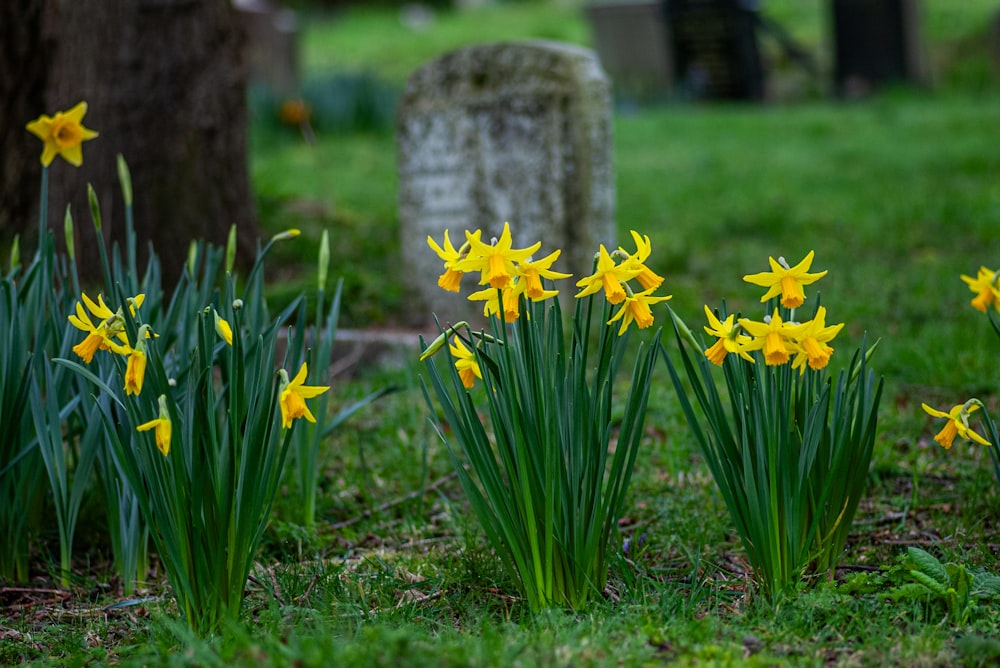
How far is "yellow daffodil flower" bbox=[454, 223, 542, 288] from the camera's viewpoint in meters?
1.82

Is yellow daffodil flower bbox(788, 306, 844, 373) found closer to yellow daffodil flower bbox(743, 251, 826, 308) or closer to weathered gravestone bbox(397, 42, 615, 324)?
yellow daffodil flower bbox(743, 251, 826, 308)

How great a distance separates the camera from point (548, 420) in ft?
6.37

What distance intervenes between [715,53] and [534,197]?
8.78 meters

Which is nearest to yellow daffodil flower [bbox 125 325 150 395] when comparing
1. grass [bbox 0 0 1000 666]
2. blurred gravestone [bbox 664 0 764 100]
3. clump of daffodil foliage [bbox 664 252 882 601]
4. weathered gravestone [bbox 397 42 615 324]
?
grass [bbox 0 0 1000 666]

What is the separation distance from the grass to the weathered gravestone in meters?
0.38

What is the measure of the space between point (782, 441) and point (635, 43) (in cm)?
1211

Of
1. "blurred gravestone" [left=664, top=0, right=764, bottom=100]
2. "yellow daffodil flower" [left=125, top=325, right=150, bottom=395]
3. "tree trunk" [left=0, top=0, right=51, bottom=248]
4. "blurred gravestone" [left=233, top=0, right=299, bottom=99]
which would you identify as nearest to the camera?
"yellow daffodil flower" [left=125, top=325, right=150, bottom=395]

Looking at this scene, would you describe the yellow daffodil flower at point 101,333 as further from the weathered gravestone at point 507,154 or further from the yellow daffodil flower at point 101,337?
the weathered gravestone at point 507,154

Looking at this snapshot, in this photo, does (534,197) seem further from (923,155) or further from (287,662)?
(923,155)

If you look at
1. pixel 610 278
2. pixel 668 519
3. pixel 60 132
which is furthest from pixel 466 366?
pixel 60 132

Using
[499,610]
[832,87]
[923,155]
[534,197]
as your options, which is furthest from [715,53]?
[499,610]

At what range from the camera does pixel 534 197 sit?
14.9ft

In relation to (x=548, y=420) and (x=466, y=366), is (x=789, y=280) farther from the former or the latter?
(x=466, y=366)

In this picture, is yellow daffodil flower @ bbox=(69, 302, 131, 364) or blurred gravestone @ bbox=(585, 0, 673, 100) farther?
blurred gravestone @ bbox=(585, 0, 673, 100)
